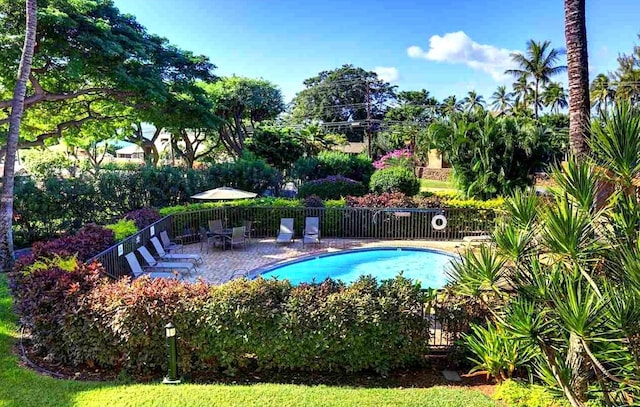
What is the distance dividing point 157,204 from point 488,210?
1370 cm

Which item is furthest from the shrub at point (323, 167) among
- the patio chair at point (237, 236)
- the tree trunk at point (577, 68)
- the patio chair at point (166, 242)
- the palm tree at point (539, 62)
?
the palm tree at point (539, 62)

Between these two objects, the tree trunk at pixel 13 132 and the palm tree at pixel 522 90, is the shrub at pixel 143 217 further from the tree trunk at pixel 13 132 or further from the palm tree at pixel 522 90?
the palm tree at pixel 522 90

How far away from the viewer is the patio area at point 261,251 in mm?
12677

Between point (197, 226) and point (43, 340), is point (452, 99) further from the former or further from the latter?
point (43, 340)

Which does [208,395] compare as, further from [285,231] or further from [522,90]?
[522,90]

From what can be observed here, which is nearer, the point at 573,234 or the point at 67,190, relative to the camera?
the point at 573,234

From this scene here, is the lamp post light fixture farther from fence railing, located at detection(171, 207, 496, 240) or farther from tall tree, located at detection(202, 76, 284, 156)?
tall tree, located at detection(202, 76, 284, 156)

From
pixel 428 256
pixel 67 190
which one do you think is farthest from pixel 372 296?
pixel 67 190

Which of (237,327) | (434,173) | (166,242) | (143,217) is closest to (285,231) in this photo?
(166,242)

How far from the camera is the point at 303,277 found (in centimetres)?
1350

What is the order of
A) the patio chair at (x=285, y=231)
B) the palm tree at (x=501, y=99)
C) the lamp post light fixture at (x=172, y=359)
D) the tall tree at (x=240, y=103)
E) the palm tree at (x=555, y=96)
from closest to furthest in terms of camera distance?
the lamp post light fixture at (x=172, y=359) < the patio chair at (x=285, y=231) < the tall tree at (x=240, y=103) < the palm tree at (x=555, y=96) < the palm tree at (x=501, y=99)

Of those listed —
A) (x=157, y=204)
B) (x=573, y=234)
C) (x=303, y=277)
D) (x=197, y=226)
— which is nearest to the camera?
(x=573, y=234)

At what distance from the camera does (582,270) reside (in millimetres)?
→ 4539

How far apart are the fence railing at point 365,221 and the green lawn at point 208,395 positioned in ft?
35.4
